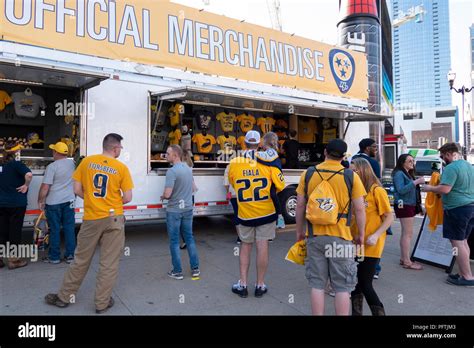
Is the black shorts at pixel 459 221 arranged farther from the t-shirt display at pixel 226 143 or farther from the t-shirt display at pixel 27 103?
the t-shirt display at pixel 27 103

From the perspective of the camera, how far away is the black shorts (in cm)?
463

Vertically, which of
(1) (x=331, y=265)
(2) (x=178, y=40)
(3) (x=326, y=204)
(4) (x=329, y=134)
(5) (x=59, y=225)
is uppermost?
(2) (x=178, y=40)

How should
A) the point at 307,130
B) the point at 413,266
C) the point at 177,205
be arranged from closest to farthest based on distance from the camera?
the point at 177,205 < the point at 413,266 < the point at 307,130

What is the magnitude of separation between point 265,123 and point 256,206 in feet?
18.7

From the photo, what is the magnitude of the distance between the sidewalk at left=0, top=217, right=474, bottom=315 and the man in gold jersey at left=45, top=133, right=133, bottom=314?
23cm

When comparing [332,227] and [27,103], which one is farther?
[27,103]

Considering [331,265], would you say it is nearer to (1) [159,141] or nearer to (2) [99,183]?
(2) [99,183]

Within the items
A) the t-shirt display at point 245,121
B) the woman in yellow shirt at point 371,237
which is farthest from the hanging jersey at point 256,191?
the t-shirt display at point 245,121

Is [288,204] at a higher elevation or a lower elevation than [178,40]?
lower

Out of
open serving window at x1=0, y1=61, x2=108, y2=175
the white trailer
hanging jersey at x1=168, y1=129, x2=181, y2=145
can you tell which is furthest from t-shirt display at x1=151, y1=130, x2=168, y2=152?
open serving window at x1=0, y1=61, x2=108, y2=175

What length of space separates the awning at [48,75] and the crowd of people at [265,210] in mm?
1047

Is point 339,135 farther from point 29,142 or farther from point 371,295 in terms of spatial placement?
point 29,142

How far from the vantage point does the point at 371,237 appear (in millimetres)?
3301

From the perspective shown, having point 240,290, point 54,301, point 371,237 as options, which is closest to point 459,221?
point 371,237
